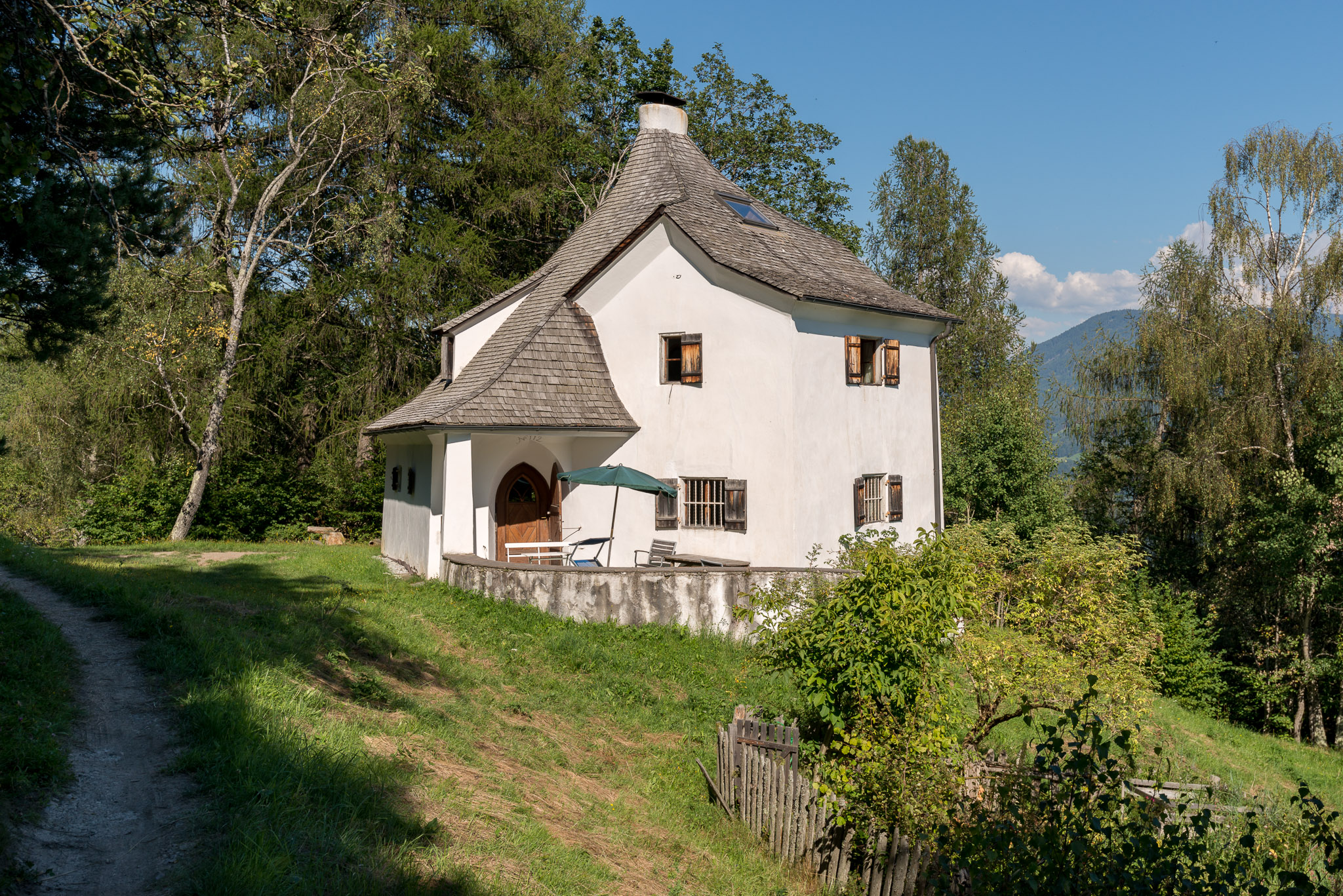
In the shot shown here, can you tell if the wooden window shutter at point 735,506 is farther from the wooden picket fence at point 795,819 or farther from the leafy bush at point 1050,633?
the wooden picket fence at point 795,819

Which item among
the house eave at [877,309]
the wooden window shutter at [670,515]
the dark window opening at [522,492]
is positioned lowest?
the wooden window shutter at [670,515]

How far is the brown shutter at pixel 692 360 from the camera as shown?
60.8 ft

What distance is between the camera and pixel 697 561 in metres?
17.8

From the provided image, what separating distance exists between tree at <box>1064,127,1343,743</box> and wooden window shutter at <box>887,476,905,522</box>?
1123 centimetres

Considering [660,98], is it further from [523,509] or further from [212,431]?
[212,431]

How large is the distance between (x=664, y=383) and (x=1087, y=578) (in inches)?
374

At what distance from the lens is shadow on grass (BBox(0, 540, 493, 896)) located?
212 inches

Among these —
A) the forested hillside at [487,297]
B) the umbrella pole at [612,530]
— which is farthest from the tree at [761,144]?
the umbrella pole at [612,530]

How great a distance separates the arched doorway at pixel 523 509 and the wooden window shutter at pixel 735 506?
12.7 ft

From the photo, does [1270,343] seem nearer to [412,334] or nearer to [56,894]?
[412,334]

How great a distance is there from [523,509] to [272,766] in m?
12.7

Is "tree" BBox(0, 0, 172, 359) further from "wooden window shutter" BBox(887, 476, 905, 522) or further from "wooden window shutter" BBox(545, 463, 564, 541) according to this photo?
"wooden window shutter" BBox(887, 476, 905, 522)

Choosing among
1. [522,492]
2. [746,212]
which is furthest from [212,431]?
[746,212]

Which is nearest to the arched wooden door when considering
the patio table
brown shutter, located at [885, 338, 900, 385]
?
the patio table
